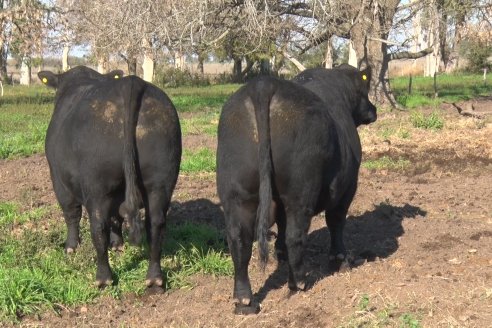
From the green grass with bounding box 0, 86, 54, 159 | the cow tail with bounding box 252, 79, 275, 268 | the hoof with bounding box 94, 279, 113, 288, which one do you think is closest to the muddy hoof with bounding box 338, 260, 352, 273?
the cow tail with bounding box 252, 79, 275, 268

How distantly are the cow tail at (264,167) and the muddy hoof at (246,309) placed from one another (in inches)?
15.2

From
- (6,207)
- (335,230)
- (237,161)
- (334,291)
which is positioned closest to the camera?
(237,161)

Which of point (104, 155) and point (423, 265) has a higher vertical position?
point (104, 155)

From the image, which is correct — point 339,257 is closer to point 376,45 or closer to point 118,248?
point 118,248

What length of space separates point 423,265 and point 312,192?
5.08 ft

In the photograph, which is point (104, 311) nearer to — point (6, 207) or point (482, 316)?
point (482, 316)

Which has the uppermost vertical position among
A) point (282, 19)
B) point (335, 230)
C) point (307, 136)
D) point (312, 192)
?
point (282, 19)

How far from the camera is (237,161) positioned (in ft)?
16.3

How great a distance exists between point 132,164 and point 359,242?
2810 millimetres

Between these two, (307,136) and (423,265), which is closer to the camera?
(307,136)

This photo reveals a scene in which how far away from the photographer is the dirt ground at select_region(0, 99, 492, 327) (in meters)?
4.80

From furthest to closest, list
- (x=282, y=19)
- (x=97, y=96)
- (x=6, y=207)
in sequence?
(x=282, y=19), (x=6, y=207), (x=97, y=96)

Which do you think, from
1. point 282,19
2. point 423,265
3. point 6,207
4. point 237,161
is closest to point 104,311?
point 237,161

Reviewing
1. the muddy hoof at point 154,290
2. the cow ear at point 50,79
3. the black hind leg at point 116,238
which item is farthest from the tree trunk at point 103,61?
the muddy hoof at point 154,290
